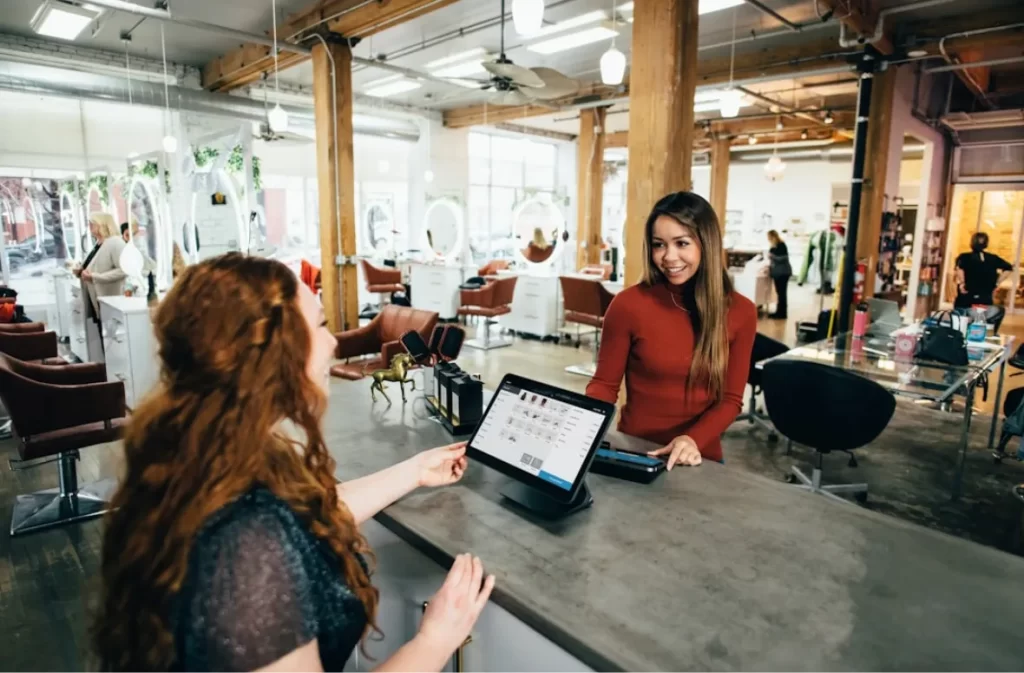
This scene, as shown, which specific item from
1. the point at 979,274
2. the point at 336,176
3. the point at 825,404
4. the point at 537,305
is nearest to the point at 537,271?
the point at 537,305

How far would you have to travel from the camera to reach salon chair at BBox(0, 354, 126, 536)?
3027 millimetres

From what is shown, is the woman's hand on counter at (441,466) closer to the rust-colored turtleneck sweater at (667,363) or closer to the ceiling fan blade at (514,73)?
the rust-colored turtleneck sweater at (667,363)

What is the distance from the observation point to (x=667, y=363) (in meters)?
1.99

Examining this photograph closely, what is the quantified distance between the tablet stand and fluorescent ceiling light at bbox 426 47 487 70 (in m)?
7.41

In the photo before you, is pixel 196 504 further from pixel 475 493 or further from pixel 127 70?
pixel 127 70

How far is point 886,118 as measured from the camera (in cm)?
649

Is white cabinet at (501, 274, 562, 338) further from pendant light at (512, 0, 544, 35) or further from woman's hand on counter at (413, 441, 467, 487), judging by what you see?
woman's hand on counter at (413, 441, 467, 487)

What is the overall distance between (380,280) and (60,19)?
194 inches

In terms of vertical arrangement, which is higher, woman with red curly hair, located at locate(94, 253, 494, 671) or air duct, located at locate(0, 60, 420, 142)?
air duct, located at locate(0, 60, 420, 142)

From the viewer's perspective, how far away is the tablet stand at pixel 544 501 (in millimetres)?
1402

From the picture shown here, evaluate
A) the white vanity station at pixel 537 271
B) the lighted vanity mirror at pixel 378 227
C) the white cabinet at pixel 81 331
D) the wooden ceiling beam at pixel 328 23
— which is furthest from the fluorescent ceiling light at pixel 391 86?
the white cabinet at pixel 81 331

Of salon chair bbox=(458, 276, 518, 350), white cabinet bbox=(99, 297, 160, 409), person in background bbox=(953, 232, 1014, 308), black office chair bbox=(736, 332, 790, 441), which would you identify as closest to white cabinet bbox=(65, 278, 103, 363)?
white cabinet bbox=(99, 297, 160, 409)

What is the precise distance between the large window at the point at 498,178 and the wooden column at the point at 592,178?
3454 millimetres

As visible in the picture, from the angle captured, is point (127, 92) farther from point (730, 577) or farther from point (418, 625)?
point (730, 577)
